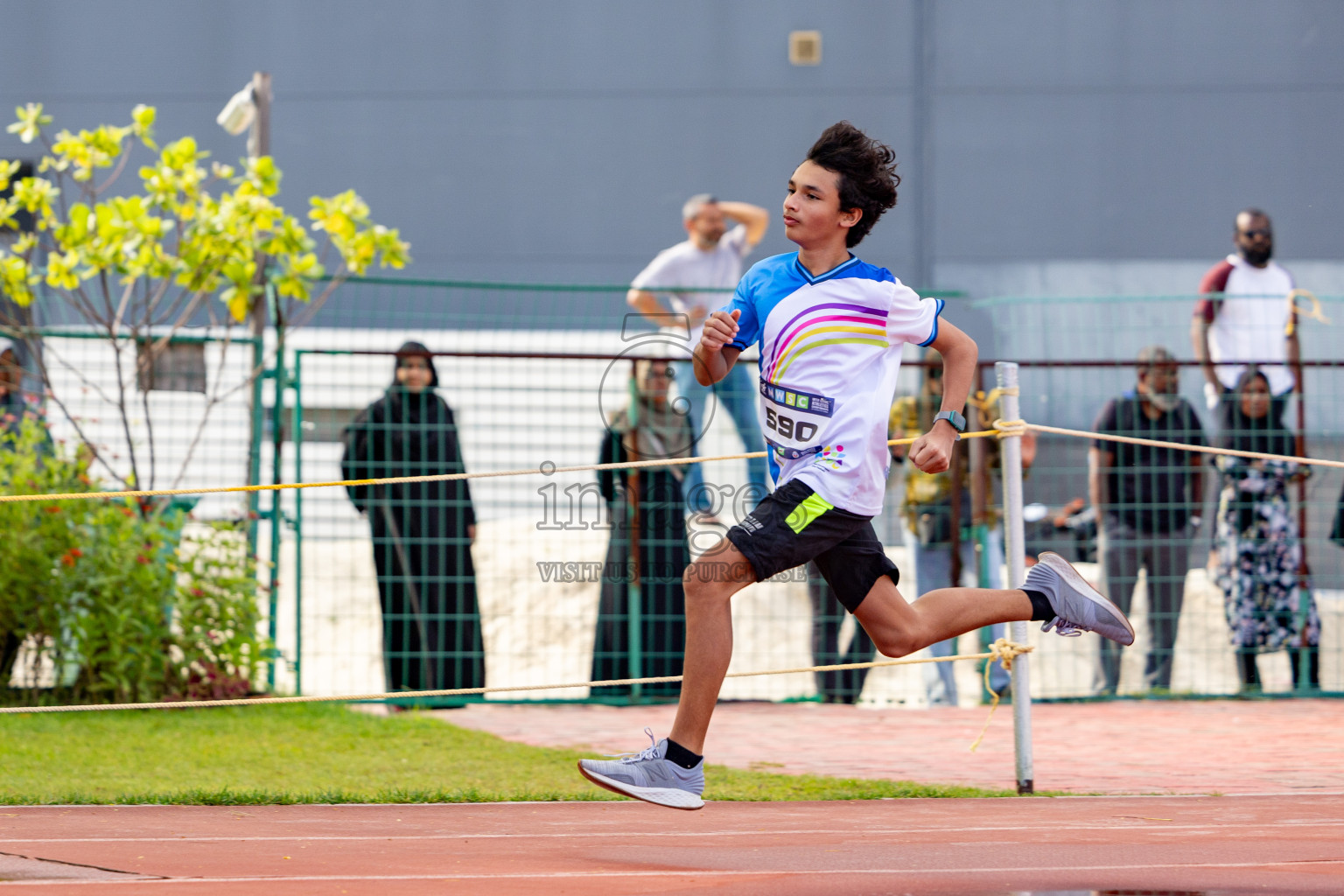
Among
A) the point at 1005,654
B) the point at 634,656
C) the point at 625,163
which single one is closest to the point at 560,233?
the point at 625,163

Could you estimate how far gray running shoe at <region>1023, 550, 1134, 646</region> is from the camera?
4508 mm

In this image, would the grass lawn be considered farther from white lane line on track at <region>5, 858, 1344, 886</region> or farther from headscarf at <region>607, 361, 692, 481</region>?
headscarf at <region>607, 361, 692, 481</region>

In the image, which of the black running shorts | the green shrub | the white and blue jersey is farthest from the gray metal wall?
the black running shorts

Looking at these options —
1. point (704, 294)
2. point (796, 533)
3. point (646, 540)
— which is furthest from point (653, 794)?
point (704, 294)

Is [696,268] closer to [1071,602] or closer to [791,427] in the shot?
[1071,602]

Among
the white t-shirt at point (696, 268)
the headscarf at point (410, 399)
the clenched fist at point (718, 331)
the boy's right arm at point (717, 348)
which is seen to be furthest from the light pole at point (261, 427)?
the clenched fist at point (718, 331)

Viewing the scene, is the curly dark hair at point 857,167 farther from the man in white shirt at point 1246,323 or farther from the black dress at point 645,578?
the man in white shirt at point 1246,323

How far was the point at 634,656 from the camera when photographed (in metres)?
7.87

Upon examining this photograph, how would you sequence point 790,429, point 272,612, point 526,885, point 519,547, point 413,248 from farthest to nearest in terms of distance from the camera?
point 413,248, point 519,547, point 272,612, point 790,429, point 526,885

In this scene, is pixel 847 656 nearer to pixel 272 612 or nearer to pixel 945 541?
pixel 945 541

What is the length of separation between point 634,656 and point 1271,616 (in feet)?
10.8

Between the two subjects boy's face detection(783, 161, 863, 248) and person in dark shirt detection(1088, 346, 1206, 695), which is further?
person in dark shirt detection(1088, 346, 1206, 695)

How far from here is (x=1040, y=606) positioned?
14.7 feet

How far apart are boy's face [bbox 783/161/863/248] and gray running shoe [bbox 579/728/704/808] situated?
138 cm
